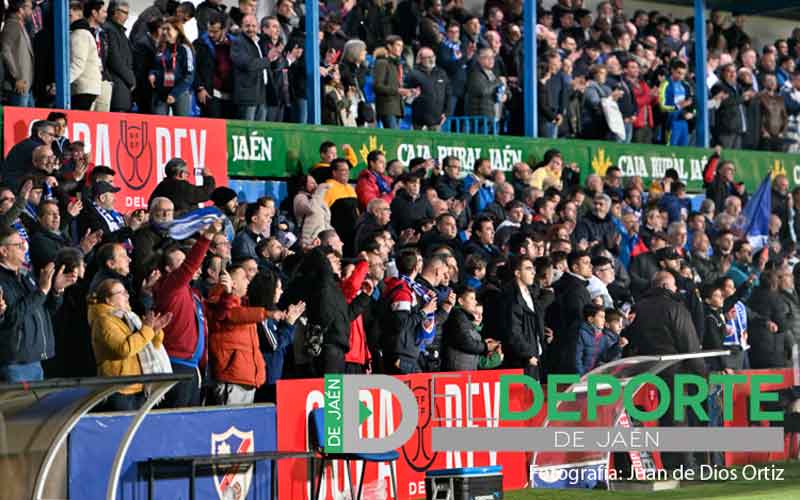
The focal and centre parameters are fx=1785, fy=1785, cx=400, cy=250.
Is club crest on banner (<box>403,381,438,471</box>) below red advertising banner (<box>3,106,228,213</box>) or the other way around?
below

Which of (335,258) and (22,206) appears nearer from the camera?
(22,206)

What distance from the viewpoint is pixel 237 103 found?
19.0 m

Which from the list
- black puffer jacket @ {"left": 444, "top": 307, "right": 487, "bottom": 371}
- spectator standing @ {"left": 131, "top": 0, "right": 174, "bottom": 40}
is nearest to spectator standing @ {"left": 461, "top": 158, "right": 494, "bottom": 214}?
spectator standing @ {"left": 131, "top": 0, "right": 174, "bottom": 40}

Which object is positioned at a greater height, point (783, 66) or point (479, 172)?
point (783, 66)

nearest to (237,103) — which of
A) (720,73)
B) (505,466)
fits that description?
(505,466)

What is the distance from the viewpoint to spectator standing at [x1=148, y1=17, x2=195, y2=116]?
17.8m

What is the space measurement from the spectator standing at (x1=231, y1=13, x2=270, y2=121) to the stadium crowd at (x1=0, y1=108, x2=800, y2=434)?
0.94m

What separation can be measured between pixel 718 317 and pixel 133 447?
318 inches

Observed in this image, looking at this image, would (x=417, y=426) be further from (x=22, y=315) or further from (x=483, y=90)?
(x=483, y=90)

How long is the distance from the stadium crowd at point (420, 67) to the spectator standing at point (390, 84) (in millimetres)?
20

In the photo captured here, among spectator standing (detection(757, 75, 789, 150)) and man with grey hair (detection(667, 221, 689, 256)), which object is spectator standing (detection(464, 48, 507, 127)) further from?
spectator standing (detection(757, 75, 789, 150))

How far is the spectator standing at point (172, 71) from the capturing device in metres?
17.8

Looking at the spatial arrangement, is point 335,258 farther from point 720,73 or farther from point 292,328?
point 720,73

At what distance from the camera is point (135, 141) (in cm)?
1752
